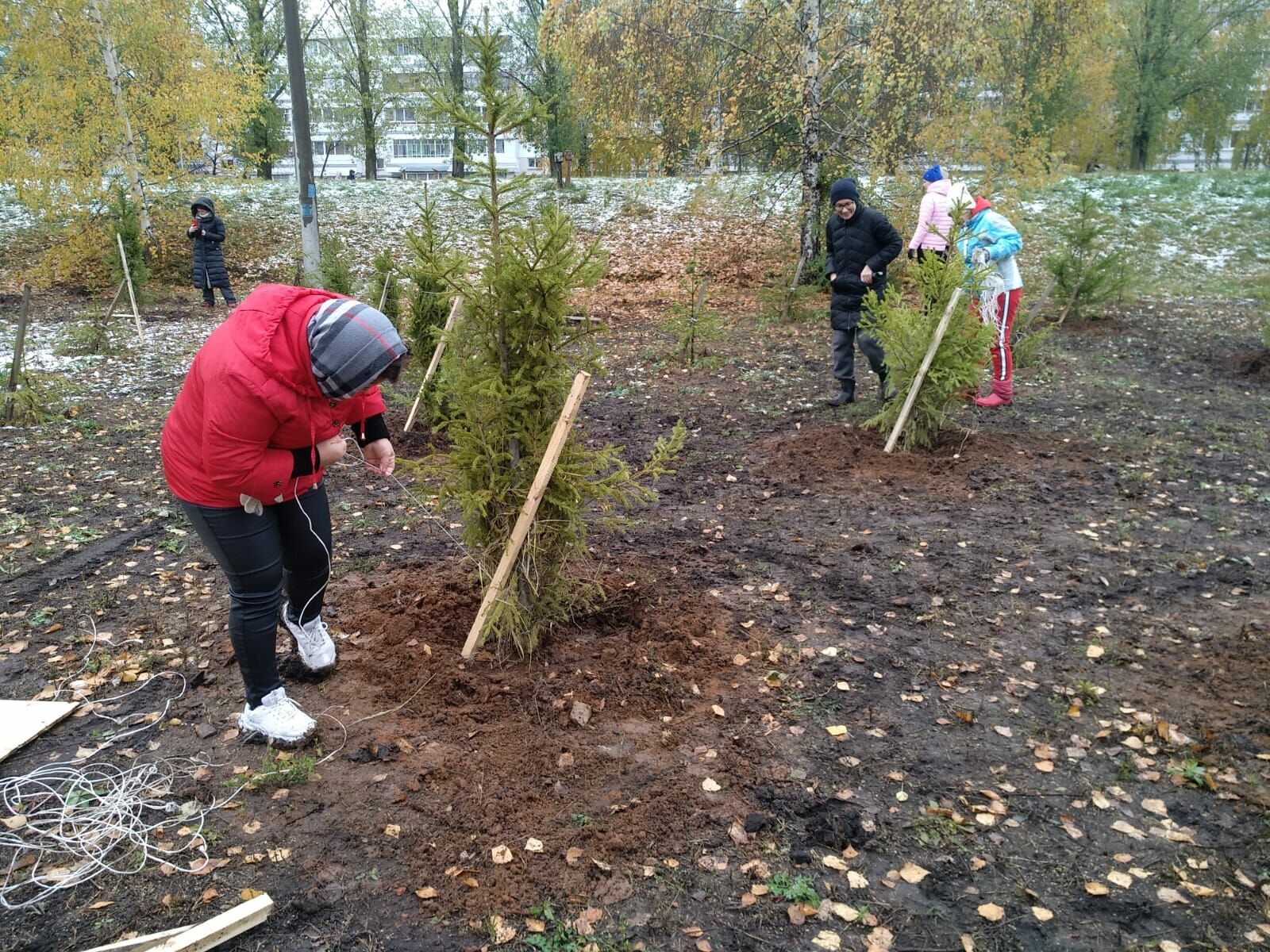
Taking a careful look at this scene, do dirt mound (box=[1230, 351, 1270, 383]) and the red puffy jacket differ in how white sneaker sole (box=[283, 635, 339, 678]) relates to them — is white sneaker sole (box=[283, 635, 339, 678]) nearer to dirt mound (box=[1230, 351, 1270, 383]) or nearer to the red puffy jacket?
the red puffy jacket

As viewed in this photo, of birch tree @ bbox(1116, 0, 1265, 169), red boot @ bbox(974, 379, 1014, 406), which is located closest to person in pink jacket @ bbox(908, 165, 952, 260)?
red boot @ bbox(974, 379, 1014, 406)

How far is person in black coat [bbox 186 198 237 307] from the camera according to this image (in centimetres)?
1309

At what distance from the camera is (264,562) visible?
279 cm

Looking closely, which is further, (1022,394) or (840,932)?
(1022,394)

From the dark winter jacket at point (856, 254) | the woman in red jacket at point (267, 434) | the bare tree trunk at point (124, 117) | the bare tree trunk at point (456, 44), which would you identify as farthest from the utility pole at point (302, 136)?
the bare tree trunk at point (456, 44)

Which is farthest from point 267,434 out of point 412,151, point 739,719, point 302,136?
point 412,151

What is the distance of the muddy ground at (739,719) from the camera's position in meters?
2.41

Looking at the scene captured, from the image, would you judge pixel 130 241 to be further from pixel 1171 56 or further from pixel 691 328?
pixel 1171 56

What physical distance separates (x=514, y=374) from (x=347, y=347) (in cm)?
84

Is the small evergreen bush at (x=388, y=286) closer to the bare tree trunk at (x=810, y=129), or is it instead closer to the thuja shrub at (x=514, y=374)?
the thuja shrub at (x=514, y=374)

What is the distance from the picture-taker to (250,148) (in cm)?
2572

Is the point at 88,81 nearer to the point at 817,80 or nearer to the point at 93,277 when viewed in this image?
the point at 93,277

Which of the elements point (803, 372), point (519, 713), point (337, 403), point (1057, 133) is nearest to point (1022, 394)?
point (803, 372)

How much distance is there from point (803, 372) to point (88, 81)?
566 inches
